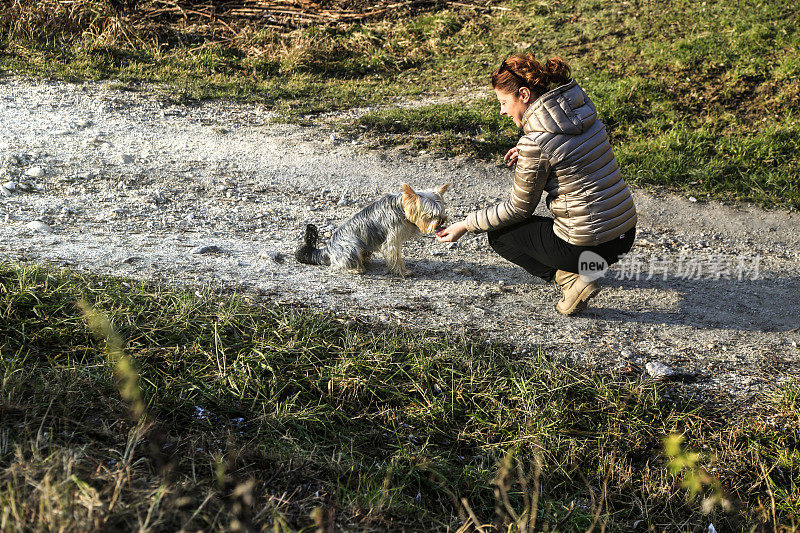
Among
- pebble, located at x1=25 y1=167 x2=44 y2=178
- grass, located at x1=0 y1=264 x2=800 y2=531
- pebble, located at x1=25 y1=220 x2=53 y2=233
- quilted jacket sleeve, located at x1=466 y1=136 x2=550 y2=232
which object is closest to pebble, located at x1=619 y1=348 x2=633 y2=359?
grass, located at x1=0 y1=264 x2=800 y2=531

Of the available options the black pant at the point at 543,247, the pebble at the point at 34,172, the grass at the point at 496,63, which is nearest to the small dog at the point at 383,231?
the black pant at the point at 543,247

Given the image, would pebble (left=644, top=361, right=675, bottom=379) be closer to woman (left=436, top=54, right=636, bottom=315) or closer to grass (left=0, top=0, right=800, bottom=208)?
woman (left=436, top=54, right=636, bottom=315)

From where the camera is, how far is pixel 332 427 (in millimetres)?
3340

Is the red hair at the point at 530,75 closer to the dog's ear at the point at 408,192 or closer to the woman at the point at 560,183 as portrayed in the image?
the woman at the point at 560,183

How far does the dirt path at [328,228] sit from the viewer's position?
4449 mm

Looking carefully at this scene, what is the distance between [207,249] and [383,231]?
1524mm

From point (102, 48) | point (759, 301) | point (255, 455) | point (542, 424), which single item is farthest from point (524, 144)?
point (102, 48)

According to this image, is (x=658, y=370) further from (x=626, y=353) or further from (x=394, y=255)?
(x=394, y=255)

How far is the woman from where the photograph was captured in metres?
3.94

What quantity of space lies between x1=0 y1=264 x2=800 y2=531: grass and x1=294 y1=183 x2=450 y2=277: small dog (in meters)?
0.96

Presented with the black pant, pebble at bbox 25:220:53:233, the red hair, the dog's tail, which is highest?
the red hair

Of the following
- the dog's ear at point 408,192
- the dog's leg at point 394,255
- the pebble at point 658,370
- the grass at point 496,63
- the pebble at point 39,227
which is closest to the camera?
the pebble at point 658,370

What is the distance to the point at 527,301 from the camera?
4.93 m

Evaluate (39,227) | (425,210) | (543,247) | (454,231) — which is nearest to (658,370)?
(543,247)
